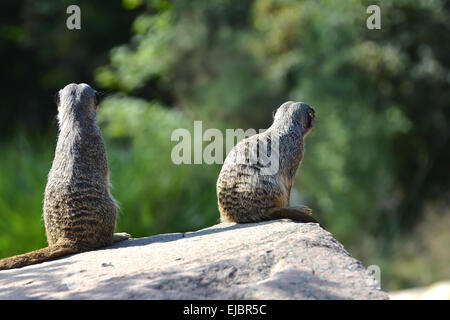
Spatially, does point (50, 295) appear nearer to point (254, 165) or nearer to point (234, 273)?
point (234, 273)

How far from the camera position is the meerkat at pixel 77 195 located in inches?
210

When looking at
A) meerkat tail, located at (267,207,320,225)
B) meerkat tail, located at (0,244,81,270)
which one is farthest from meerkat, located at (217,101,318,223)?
meerkat tail, located at (0,244,81,270)

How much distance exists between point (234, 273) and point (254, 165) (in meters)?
1.52

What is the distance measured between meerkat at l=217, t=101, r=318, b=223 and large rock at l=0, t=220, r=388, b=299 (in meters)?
0.32

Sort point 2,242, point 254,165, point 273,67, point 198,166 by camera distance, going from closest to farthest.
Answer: point 254,165 → point 2,242 → point 198,166 → point 273,67

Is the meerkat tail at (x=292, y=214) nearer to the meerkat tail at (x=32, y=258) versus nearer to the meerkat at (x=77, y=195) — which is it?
the meerkat at (x=77, y=195)

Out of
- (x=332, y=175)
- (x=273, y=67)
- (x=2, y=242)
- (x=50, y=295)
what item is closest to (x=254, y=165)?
(x=50, y=295)

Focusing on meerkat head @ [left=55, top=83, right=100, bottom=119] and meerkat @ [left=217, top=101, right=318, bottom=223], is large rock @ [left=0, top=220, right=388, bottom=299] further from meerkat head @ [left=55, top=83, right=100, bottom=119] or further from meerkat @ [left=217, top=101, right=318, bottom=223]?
meerkat head @ [left=55, top=83, right=100, bottom=119]

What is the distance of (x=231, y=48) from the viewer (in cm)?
1650

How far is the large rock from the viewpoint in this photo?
13.4ft

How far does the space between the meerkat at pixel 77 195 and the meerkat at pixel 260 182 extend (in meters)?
1.02

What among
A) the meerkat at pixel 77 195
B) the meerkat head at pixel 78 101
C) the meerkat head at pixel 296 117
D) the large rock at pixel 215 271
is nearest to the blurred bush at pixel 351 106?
the meerkat head at pixel 296 117

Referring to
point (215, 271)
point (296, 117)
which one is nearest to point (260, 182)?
point (296, 117)

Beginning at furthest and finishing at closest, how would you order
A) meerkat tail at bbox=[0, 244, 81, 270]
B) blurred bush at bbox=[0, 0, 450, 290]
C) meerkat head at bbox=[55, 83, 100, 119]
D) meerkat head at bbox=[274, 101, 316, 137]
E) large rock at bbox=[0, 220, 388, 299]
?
blurred bush at bbox=[0, 0, 450, 290], meerkat head at bbox=[274, 101, 316, 137], meerkat head at bbox=[55, 83, 100, 119], meerkat tail at bbox=[0, 244, 81, 270], large rock at bbox=[0, 220, 388, 299]
